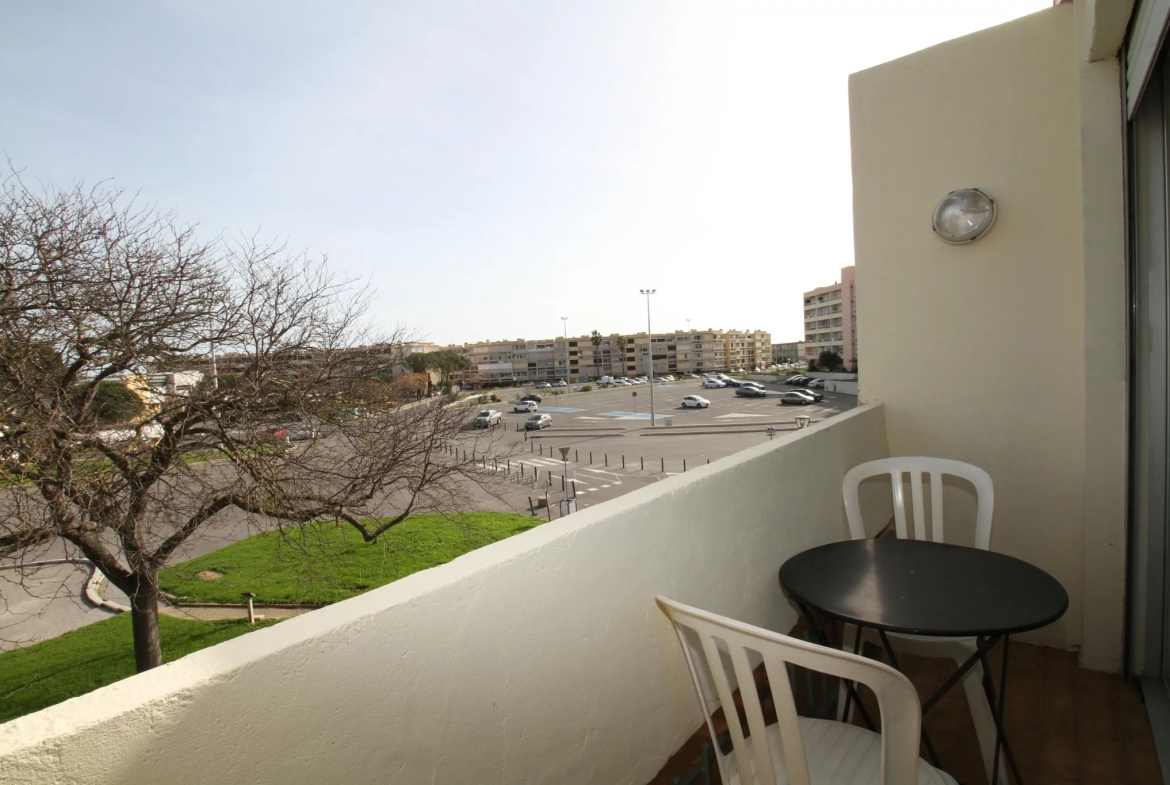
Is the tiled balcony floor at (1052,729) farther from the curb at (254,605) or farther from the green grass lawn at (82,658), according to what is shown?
the curb at (254,605)

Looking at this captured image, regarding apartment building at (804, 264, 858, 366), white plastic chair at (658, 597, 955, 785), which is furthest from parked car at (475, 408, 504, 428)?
apartment building at (804, 264, 858, 366)

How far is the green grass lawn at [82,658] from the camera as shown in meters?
6.93

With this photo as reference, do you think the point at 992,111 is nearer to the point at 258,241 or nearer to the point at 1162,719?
the point at 1162,719

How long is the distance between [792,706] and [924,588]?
866mm

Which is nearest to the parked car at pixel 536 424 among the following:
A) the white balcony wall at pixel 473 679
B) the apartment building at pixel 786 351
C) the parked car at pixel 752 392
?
the parked car at pixel 752 392

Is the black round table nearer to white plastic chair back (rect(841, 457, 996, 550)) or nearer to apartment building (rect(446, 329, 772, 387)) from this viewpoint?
white plastic chair back (rect(841, 457, 996, 550))

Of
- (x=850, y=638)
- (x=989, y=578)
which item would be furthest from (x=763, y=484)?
(x=850, y=638)

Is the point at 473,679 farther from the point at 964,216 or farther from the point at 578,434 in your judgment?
the point at 578,434

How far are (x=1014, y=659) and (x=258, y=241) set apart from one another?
905 cm

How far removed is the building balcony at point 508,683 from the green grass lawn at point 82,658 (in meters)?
7.99

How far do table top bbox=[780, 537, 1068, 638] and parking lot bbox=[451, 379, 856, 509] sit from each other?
25.2 ft

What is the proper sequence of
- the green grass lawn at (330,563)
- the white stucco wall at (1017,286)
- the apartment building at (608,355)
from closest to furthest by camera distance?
the white stucco wall at (1017,286) → the green grass lawn at (330,563) → the apartment building at (608,355)

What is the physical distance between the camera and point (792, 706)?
101cm

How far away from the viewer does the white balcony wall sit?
632 millimetres
